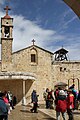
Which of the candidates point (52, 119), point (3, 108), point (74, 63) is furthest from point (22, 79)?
point (3, 108)

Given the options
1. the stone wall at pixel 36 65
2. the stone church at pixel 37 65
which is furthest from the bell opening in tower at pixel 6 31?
the stone wall at pixel 36 65

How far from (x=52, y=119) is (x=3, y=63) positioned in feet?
67.5

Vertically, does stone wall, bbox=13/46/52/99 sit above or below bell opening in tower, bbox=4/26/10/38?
below

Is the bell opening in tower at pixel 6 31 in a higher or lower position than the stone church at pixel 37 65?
higher

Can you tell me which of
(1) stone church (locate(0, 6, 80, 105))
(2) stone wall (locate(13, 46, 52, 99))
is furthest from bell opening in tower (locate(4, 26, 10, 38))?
(2) stone wall (locate(13, 46, 52, 99))

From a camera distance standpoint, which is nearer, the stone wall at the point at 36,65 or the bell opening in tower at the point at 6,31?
the stone wall at the point at 36,65

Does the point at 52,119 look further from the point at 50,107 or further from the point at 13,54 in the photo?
the point at 13,54

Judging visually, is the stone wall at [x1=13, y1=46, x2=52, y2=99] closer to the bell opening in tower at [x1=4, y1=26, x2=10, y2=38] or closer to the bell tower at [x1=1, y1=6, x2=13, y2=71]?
the bell tower at [x1=1, y1=6, x2=13, y2=71]

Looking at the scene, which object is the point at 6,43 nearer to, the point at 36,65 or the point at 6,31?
the point at 6,31

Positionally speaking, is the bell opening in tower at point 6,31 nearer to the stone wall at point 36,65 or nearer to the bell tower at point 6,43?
the bell tower at point 6,43

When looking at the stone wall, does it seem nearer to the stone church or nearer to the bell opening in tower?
the stone church

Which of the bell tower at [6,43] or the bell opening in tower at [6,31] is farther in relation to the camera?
the bell opening in tower at [6,31]

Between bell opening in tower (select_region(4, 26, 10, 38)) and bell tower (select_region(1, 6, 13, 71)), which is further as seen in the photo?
bell opening in tower (select_region(4, 26, 10, 38))

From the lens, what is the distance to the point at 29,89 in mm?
28703
